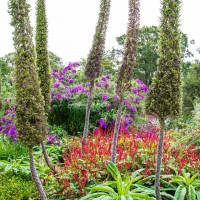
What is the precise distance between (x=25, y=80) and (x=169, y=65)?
168 centimetres

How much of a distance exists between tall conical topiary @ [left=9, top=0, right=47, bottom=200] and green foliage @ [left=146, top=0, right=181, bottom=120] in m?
1.41

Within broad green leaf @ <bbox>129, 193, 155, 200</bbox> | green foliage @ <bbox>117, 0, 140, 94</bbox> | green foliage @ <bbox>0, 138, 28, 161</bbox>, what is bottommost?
broad green leaf @ <bbox>129, 193, 155, 200</bbox>

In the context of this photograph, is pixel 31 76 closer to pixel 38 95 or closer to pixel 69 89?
pixel 38 95

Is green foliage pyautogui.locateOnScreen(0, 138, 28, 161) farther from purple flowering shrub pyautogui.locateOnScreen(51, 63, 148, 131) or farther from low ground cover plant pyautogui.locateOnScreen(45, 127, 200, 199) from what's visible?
purple flowering shrub pyautogui.locateOnScreen(51, 63, 148, 131)

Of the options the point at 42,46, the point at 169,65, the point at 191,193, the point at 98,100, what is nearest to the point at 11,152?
the point at 42,46

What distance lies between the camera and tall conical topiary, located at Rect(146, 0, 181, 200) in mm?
3629

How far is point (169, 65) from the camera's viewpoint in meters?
3.63

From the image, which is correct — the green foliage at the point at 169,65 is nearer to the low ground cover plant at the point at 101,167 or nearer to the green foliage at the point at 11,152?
the low ground cover plant at the point at 101,167

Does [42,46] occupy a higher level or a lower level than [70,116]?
higher

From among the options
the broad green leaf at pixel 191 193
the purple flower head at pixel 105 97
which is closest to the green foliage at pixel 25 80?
the broad green leaf at pixel 191 193

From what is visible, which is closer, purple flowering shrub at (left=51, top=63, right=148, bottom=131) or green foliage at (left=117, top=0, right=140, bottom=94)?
green foliage at (left=117, top=0, right=140, bottom=94)

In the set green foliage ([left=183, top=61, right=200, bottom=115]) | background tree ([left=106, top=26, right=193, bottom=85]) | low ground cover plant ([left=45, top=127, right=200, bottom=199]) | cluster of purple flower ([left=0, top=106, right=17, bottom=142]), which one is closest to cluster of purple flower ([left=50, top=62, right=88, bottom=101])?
cluster of purple flower ([left=0, top=106, right=17, bottom=142])

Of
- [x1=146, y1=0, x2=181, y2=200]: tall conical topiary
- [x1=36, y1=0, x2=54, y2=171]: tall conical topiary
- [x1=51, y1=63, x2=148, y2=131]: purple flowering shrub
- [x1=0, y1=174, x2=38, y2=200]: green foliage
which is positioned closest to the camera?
[x1=146, y1=0, x2=181, y2=200]: tall conical topiary

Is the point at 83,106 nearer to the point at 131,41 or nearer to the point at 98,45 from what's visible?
the point at 98,45
